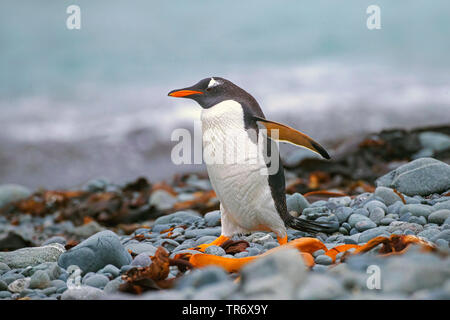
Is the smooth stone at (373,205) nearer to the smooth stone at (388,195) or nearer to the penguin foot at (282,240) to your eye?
the smooth stone at (388,195)

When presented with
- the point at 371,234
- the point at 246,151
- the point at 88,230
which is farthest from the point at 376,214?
the point at 88,230

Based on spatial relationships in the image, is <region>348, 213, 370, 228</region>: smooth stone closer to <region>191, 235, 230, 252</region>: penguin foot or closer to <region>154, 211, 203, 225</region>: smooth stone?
<region>191, 235, 230, 252</region>: penguin foot

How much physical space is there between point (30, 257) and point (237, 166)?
46.4 inches

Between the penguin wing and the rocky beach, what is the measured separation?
1.66 ft

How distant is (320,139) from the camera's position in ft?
34.1

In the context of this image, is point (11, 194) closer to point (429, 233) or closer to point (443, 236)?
point (429, 233)

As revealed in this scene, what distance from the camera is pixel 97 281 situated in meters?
2.16

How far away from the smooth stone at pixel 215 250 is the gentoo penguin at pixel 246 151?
0.41 ft

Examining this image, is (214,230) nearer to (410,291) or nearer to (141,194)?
(410,291)

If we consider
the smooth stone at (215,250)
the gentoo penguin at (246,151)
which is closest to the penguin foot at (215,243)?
the gentoo penguin at (246,151)

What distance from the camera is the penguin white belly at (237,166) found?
9.09 feet

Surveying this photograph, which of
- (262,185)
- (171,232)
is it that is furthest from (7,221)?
(262,185)

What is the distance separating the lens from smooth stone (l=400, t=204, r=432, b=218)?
9.59 ft

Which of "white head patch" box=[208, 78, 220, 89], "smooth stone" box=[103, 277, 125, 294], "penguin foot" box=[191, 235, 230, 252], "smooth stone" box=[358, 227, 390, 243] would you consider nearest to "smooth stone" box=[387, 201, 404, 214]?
"smooth stone" box=[358, 227, 390, 243]
